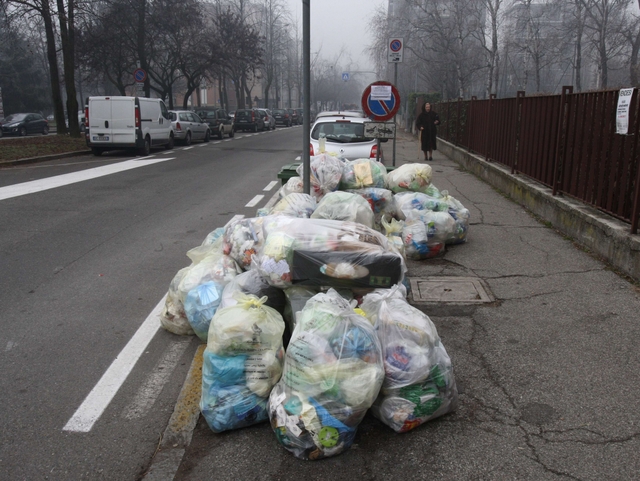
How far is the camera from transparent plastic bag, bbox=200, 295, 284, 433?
10.8ft

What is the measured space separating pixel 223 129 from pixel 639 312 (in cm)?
2987

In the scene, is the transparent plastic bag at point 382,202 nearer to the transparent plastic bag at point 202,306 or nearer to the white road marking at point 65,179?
the transparent plastic bag at point 202,306

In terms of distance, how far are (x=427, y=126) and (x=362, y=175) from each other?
11963 millimetres

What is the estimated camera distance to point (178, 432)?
11.0ft

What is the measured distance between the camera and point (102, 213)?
383 inches

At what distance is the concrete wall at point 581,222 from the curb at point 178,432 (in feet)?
13.8

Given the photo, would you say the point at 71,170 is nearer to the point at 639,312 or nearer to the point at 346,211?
the point at 346,211

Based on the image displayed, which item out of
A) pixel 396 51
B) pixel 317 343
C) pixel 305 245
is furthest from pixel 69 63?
pixel 317 343

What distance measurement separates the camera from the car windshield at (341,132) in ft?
40.1

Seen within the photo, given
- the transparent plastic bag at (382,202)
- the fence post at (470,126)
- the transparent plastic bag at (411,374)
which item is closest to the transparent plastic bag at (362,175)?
the transparent plastic bag at (382,202)

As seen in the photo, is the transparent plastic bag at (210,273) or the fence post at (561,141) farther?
the fence post at (561,141)

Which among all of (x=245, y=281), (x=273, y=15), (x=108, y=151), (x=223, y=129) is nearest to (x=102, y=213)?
(x=245, y=281)

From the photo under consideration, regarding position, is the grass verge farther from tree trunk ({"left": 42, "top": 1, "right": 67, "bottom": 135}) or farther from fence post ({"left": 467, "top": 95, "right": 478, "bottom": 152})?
fence post ({"left": 467, "top": 95, "right": 478, "bottom": 152})

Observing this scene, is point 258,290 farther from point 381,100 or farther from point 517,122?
point 517,122
